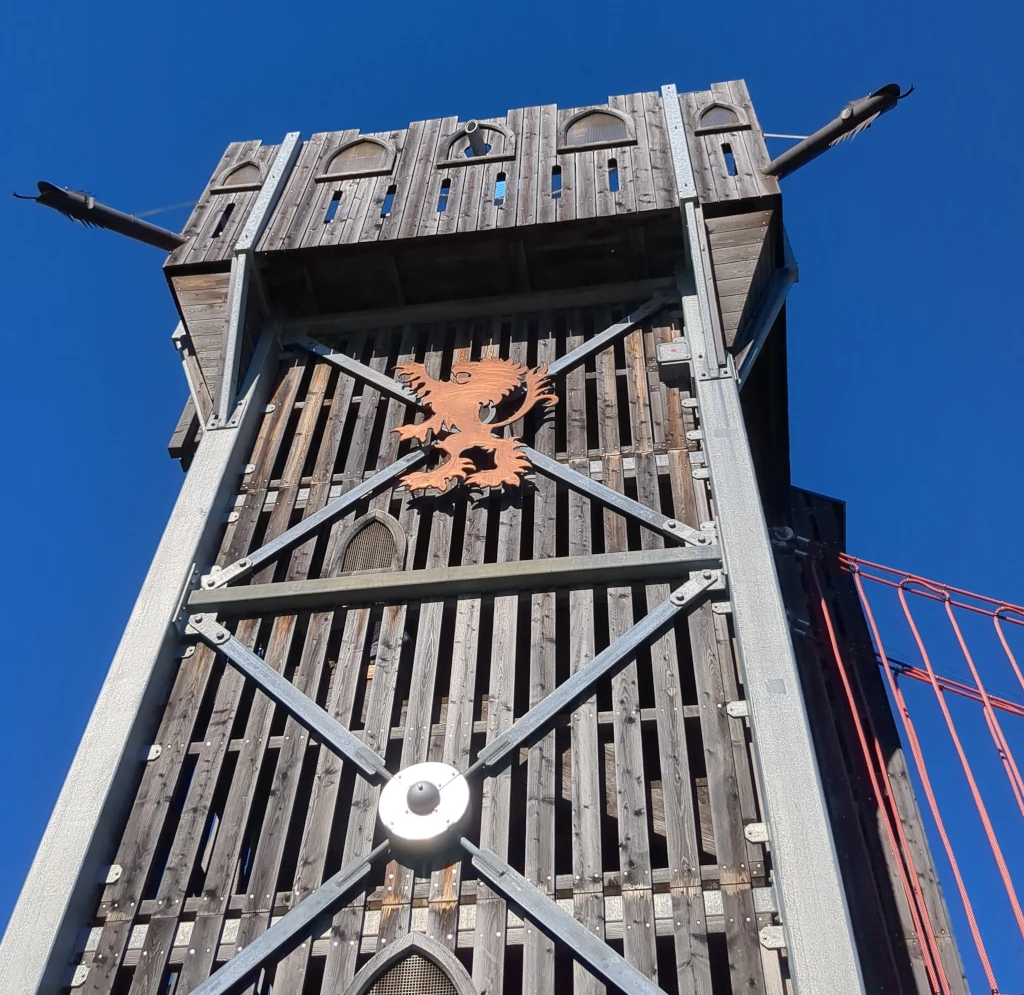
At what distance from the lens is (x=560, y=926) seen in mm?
5270

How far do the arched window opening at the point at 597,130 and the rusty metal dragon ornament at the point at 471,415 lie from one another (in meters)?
2.84

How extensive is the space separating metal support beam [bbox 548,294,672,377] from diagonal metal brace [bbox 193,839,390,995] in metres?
4.63

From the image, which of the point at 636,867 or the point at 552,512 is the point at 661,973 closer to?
the point at 636,867

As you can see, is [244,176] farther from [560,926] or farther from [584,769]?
[560,926]

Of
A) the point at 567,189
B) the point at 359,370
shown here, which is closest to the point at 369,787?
the point at 359,370

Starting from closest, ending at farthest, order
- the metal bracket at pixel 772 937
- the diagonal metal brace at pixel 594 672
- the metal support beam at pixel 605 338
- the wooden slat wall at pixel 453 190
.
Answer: the metal bracket at pixel 772 937 → the diagonal metal brace at pixel 594 672 → the metal support beam at pixel 605 338 → the wooden slat wall at pixel 453 190

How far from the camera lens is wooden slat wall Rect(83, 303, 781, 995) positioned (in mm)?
5375

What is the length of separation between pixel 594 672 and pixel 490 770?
2.70 feet

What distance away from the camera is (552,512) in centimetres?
784

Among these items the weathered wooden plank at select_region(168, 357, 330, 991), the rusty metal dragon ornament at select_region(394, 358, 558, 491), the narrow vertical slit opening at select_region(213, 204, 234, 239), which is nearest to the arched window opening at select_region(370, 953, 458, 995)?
the weathered wooden plank at select_region(168, 357, 330, 991)

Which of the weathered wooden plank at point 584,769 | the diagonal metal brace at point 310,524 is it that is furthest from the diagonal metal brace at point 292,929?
the diagonal metal brace at point 310,524

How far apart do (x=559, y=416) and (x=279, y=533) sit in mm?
2339

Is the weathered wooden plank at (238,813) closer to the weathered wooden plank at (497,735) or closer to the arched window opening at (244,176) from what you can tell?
the weathered wooden plank at (497,735)

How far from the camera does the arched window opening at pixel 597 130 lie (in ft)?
36.1
